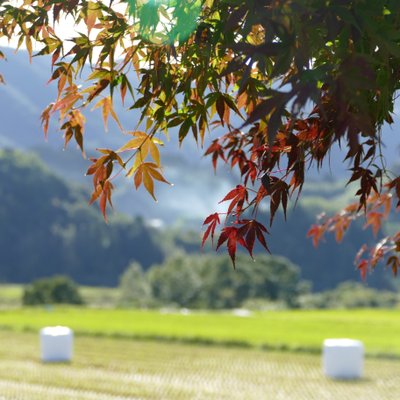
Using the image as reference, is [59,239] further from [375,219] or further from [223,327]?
[375,219]

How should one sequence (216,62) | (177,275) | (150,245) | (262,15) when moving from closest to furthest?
(262,15) < (216,62) < (177,275) < (150,245)

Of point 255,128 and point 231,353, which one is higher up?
point 255,128

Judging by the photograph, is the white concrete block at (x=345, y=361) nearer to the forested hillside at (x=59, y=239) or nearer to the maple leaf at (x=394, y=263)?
the maple leaf at (x=394, y=263)

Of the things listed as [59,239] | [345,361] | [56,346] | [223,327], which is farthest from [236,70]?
[59,239]

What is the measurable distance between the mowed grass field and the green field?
2.14 meters

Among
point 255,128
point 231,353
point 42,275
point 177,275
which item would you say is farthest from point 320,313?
point 42,275

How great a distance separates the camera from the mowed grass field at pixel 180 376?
13.8m

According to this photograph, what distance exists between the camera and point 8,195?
151 metres

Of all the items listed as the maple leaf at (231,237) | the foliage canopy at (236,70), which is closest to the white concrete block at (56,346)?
the foliage canopy at (236,70)

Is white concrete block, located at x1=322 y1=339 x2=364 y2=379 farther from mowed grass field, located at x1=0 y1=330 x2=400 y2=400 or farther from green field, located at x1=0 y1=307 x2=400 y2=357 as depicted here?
green field, located at x1=0 y1=307 x2=400 y2=357

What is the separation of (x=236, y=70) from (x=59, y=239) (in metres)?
139

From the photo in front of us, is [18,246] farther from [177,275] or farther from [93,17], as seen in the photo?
[93,17]

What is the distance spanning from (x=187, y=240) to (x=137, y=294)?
5844 centimetres

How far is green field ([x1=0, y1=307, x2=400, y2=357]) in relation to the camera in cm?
2462
